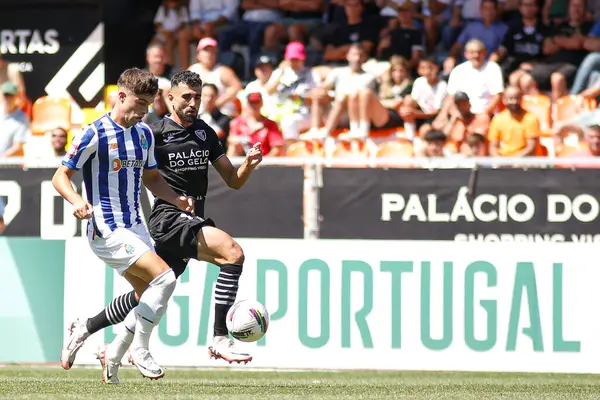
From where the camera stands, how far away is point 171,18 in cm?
1656

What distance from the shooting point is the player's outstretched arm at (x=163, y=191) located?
8328 millimetres

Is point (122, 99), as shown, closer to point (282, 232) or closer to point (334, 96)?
point (282, 232)

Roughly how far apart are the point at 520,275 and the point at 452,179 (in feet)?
3.62

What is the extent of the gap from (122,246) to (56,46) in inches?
340

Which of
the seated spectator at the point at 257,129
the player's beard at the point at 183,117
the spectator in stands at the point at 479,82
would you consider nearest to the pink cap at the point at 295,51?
the seated spectator at the point at 257,129

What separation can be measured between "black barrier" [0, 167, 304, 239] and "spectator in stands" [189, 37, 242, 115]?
11.8ft

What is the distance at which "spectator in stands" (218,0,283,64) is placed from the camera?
16125mm

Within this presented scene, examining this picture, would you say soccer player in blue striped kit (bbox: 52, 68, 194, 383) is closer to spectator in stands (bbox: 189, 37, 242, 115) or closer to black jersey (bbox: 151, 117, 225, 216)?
black jersey (bbox: 151, 117, 225, 216)

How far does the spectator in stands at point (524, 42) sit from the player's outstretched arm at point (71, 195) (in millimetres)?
8200

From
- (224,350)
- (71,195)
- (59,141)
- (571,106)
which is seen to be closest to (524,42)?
(571,106)

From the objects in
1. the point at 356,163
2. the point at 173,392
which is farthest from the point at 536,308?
the point at 173,392

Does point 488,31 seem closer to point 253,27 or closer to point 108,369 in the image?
point 253,27

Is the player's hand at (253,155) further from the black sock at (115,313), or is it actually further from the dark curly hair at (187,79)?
the black sock at (115,313)

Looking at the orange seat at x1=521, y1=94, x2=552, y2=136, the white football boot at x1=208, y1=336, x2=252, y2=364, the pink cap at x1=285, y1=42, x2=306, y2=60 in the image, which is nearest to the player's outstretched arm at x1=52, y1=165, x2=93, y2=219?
the white football boot at x1=208, y1=336, x2=252, y2=364
